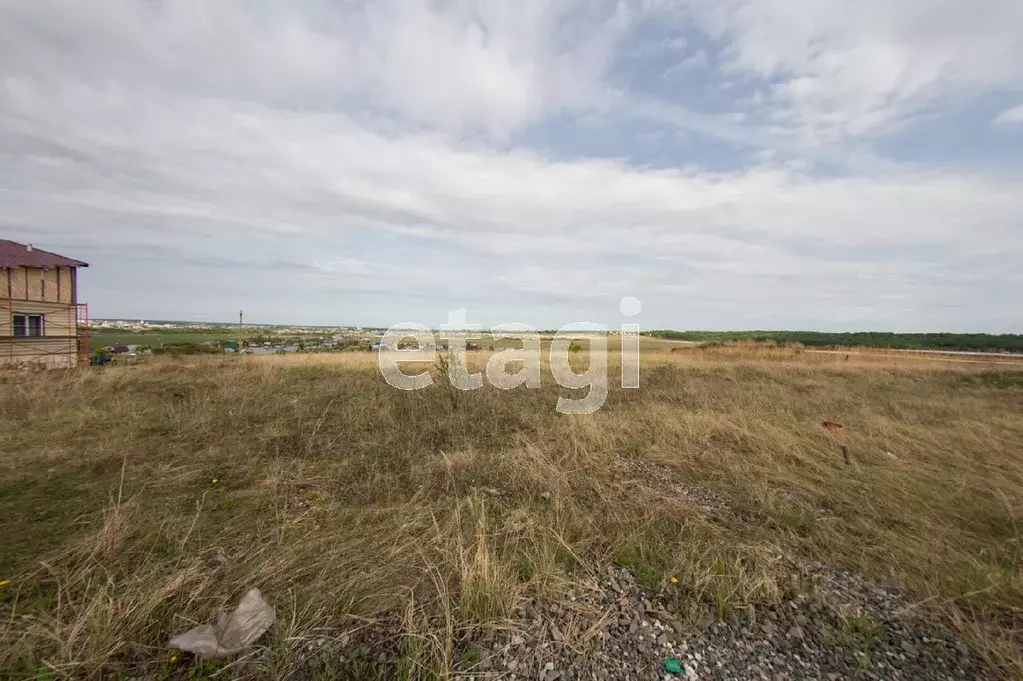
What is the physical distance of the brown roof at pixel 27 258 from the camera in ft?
50.2

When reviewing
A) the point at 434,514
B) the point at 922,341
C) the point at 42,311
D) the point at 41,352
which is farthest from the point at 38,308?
the point at 922,341

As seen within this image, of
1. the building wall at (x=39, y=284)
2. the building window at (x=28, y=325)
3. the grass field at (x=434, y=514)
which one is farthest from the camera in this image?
the building window at (x=28, y=325)

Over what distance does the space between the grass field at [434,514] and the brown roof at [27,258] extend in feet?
35.1

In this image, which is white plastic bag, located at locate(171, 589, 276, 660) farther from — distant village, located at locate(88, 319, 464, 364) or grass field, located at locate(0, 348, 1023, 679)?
distant village, located at locate(88, 319, 464, 364)

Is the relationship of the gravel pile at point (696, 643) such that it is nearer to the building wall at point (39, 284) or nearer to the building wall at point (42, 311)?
the building wall at point (42, 311)

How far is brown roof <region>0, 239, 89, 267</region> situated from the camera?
15305mm

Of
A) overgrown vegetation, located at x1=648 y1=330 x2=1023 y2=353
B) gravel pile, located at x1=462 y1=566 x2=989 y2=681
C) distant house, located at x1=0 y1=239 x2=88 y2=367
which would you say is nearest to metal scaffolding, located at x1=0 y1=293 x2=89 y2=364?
distant house, located at x1=0 y1=239 x2=88 y2=367

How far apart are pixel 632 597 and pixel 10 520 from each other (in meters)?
5.50

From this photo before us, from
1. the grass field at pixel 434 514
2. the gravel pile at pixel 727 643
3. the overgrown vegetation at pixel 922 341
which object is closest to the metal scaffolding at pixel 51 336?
the grass field at pixel 434 514

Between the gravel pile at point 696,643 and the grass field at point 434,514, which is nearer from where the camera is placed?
the gravel pile at point 696,643

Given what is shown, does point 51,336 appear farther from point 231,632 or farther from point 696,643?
point 696,643

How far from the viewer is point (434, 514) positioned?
421cm

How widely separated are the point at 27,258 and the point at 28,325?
101 inches

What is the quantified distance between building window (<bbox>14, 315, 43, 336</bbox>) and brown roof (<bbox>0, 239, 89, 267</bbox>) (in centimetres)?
189
